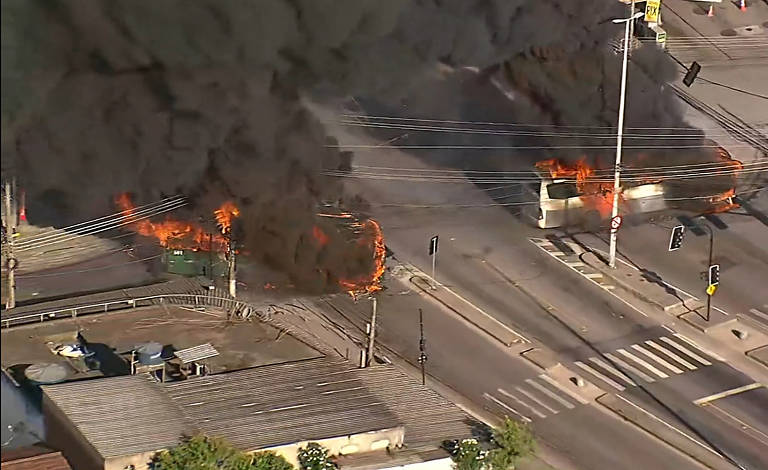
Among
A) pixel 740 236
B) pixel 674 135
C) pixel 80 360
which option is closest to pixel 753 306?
pixel 740 236

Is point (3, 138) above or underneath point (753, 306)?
above

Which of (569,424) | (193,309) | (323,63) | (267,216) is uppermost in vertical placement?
(323,63)

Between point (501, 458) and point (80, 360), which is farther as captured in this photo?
point (80, 360)

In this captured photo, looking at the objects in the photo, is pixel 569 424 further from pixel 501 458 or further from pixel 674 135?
pixel 674 135

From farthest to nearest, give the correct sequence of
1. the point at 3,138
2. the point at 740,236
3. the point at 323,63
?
the point at 740,236, the point at 323,63, the point at 3,138

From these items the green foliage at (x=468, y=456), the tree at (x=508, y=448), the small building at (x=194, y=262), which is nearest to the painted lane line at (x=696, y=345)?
the tree at (x=508, y=448)

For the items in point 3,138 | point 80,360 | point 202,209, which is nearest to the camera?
point 3,138
